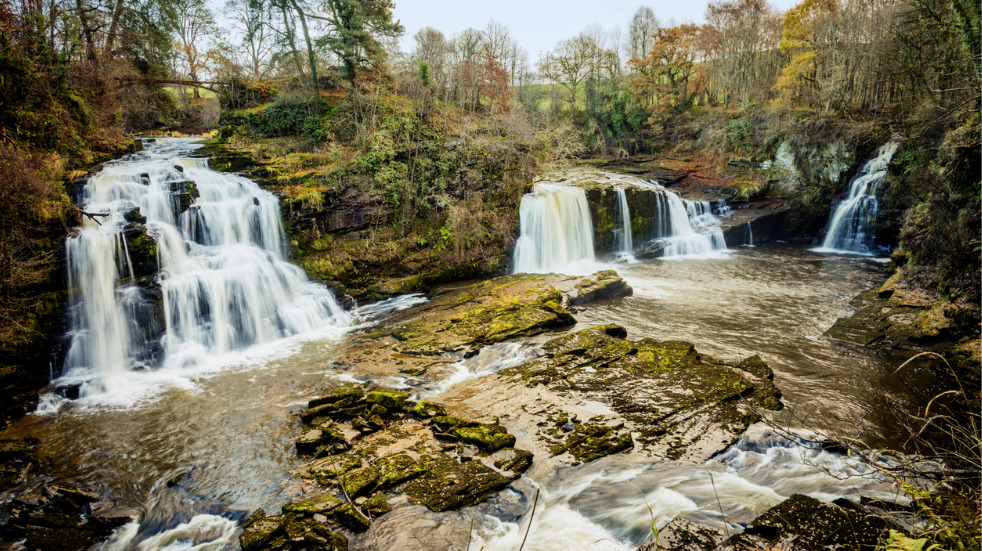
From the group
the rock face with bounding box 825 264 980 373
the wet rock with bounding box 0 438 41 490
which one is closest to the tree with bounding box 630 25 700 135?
the rock face with bounding box 825 264 980 373

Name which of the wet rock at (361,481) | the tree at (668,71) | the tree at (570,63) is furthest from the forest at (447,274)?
the tree at (570,63)

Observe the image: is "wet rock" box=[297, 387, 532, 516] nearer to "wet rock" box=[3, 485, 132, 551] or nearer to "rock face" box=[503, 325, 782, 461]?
"rock face" box=[503, 325, 782, 461]

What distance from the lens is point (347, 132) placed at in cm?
1698

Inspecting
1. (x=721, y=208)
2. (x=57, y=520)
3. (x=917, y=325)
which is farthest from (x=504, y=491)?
(x=721, y=208)

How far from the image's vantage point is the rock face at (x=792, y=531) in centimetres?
Answer: 361

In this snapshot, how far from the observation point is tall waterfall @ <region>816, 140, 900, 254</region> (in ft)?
59.5

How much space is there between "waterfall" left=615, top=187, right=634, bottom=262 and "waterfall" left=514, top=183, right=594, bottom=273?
164 cm

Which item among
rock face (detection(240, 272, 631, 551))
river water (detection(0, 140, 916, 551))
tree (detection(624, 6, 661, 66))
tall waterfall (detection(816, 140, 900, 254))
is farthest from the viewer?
tree (detection(624, 6, 661, 66))

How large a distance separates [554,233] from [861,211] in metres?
12.9

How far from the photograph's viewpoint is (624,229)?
1941 cm

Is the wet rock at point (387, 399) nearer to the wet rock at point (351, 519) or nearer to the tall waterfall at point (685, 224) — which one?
the wet rock at point (351, 519)

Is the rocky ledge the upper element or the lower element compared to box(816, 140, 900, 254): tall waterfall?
lower

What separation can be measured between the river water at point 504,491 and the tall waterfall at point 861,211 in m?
8.57

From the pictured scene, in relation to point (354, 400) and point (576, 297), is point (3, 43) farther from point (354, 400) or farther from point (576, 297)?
point (576, 297)
